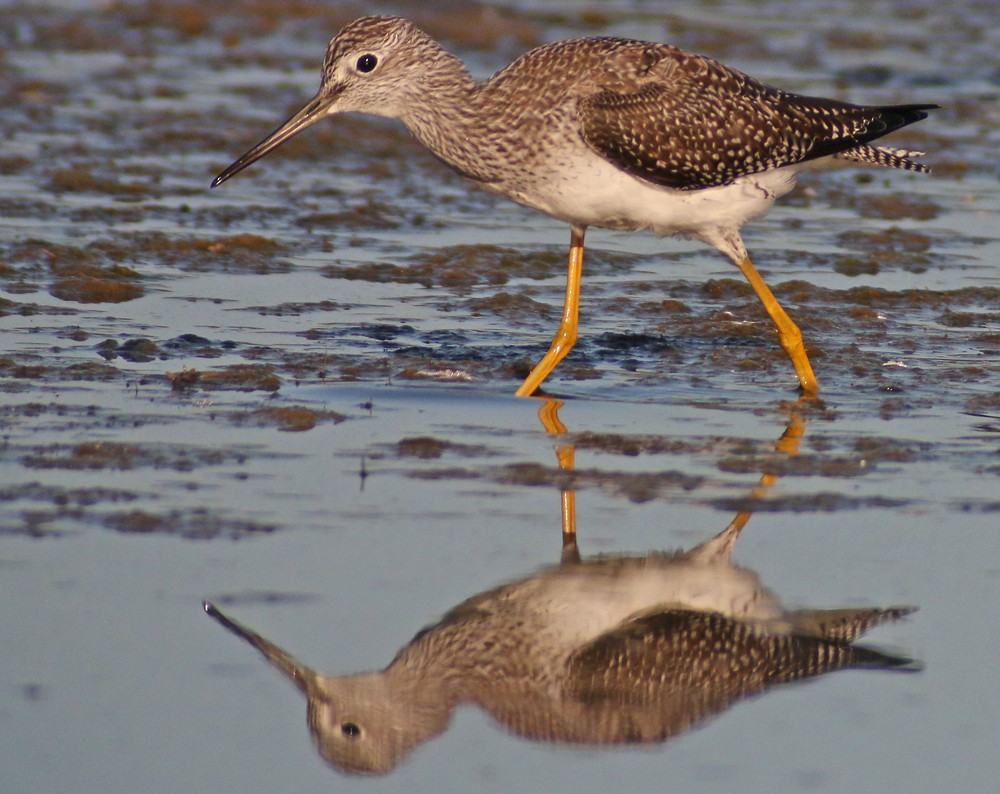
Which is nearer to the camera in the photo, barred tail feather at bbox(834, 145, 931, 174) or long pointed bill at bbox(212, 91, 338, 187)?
long pointed bill at bbox(212, 91, 338, 187)

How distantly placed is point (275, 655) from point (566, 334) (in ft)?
13.1

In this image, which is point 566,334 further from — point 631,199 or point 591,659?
point 591,659

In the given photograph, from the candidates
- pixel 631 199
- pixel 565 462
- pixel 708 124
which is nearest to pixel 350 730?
pixel 565 462

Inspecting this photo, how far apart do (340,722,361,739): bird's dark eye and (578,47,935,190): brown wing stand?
163 inches

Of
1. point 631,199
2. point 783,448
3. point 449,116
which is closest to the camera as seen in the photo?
point 783,448

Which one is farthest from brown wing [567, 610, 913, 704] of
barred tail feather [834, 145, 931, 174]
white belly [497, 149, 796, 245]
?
barred tail feather [834, 145, 931, 174]

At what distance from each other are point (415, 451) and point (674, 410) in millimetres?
1616

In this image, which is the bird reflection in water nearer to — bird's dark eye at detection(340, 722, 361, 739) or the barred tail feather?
bird's dark eye at detection(340, 722, 361, 739)

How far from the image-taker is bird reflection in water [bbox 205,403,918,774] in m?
5.33

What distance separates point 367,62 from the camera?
8875 mm

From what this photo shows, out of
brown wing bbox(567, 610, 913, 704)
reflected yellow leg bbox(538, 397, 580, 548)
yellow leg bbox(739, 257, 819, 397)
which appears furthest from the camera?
yellow leg bbox(739, 257, 819, 397)

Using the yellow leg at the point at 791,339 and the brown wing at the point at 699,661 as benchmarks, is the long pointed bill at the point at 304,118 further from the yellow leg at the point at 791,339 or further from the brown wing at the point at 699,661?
the brown wing at the point at 699,661

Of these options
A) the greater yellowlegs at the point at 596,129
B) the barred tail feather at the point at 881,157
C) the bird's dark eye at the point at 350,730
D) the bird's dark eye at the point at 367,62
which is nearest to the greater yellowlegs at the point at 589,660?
the bird's dark eye at the point at 350,730

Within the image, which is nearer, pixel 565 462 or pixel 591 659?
pixel 591 659
